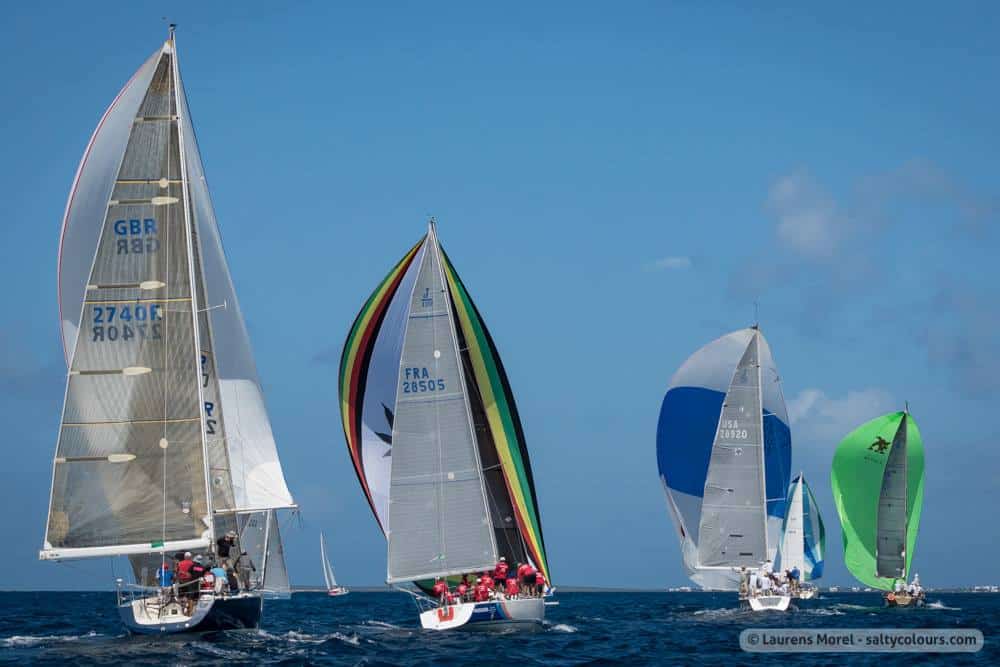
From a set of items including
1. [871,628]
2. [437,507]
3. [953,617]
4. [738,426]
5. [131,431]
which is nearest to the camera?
[131,431]

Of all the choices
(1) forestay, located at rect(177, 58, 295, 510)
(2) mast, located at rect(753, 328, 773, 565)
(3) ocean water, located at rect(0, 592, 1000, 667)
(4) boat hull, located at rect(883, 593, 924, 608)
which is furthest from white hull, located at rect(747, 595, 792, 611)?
(1) forestay, located at rect(177, 58, 295, 510)

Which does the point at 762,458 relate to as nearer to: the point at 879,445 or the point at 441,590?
the point at 879,445

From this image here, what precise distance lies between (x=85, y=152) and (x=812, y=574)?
41035mm

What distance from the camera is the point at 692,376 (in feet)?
134

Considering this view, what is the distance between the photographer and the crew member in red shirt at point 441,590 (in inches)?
1062

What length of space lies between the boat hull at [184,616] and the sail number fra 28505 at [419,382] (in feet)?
16.4

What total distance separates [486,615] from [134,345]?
8.12 m

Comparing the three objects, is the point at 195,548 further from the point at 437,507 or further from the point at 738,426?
the point at 738,426

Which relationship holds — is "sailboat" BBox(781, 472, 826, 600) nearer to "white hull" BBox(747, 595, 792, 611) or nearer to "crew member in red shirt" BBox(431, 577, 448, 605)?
"white hull" BBox(747, 595, 792, 611)

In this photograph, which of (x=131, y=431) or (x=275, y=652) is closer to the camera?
(x=275, y=652)

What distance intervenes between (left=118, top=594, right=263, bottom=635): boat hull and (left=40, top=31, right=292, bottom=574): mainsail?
3.59 ft

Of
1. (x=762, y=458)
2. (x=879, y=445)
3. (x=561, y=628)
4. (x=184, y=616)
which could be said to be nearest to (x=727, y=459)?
(x=762, y=458)

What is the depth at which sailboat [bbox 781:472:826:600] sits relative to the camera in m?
55.9

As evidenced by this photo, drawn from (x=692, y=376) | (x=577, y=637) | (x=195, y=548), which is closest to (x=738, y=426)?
(x=692, y=376)
